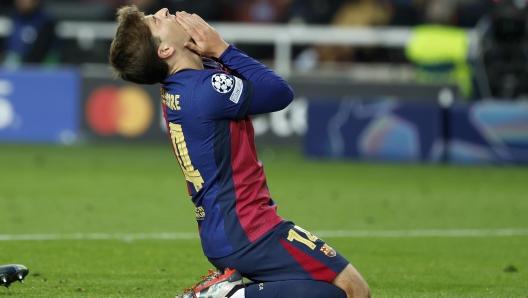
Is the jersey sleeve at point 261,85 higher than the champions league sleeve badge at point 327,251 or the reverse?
higher

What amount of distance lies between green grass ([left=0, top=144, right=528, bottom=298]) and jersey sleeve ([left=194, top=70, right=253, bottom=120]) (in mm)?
1510

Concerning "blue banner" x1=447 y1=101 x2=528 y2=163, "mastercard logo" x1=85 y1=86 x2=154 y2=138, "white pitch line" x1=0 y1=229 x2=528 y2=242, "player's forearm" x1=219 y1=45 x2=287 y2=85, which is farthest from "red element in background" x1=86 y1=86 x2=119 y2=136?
"player's forearm" x1=219 y1=45 x2=287 y2=85

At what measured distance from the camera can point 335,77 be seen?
17375 millimetres

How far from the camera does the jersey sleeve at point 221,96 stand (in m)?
5.07

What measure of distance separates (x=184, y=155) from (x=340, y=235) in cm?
358

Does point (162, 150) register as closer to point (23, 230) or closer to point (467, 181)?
point (467, 181)

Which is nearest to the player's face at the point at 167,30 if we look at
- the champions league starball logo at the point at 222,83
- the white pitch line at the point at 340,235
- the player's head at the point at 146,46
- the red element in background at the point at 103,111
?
the player's head at the point at 146,46

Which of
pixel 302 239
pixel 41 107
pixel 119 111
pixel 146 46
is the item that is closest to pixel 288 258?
pixel 302 239

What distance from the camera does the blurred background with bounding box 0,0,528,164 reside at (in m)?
15.1

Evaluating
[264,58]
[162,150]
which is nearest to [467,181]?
[162,150]

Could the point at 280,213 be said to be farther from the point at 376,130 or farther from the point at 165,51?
the point at 376,130

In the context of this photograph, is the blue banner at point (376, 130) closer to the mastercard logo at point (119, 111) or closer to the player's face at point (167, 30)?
the mastercard logo at point (119, 111)

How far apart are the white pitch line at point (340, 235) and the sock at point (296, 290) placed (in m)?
3.12

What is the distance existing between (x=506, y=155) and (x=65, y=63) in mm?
8437
